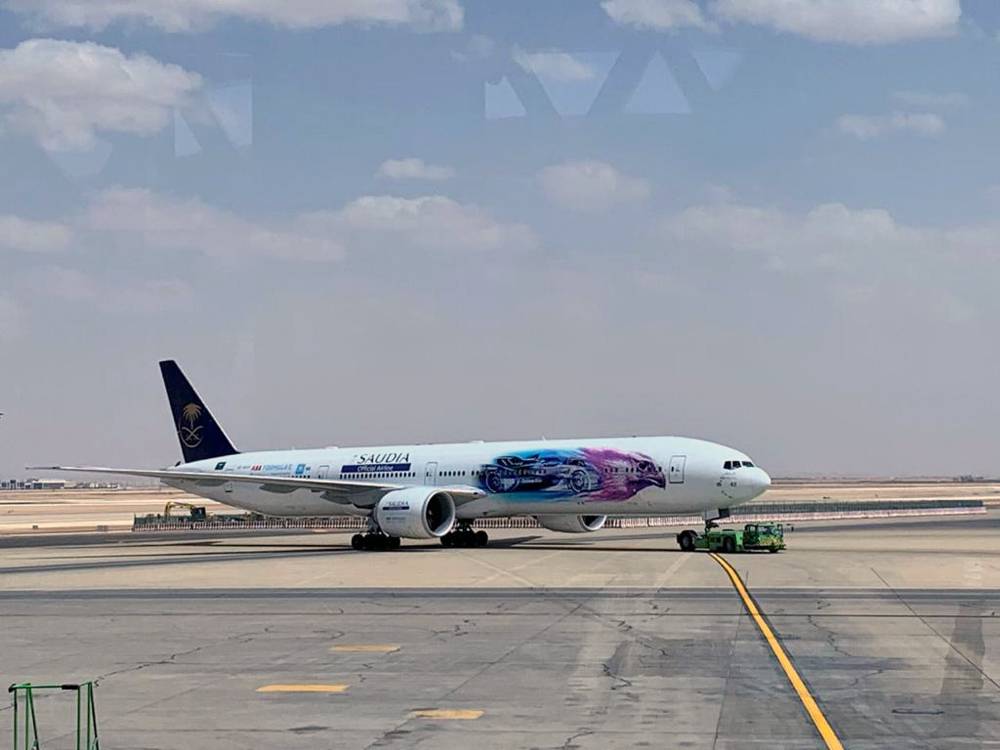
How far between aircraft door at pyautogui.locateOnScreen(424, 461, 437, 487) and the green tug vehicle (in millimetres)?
11199

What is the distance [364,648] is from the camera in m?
21.9

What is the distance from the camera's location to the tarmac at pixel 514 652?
1457 centimetres

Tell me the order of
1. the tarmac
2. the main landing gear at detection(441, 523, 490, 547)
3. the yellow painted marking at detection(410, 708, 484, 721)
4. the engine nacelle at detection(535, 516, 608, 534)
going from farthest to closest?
the main landing gear at detection(441, 523, 490, 547)
the engine nacelle at detection(535, 516, 608, 534)
the yellow painted marking at detection(410, 708, 484, 721)
the tarmac

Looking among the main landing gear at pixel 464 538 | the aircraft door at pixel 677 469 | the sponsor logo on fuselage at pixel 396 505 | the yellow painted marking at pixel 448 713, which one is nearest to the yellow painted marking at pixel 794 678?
the yellow painted marking at pixel 448 713

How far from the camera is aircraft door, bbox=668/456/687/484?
164ft

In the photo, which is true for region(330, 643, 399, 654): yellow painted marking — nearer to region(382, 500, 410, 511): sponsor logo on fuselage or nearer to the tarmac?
the tarmac

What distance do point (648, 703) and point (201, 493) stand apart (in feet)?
181

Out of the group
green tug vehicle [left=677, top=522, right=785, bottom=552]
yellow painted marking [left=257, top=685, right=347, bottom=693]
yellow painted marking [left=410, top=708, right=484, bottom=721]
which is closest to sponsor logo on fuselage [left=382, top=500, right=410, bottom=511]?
green tug vehicle [left=677, top=522, right=785, bottom=552]

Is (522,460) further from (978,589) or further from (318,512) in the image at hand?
(978,589)

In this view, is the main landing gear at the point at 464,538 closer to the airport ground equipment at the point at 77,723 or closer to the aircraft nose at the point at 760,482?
the aircraft nose at the point at 760,482

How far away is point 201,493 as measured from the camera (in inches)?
2699

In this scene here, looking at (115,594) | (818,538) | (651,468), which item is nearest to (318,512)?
(651,468)

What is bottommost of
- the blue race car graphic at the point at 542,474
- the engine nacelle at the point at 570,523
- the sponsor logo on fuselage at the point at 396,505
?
the engine nacelle at the point at 570,523

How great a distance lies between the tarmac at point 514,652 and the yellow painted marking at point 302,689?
66 mm
